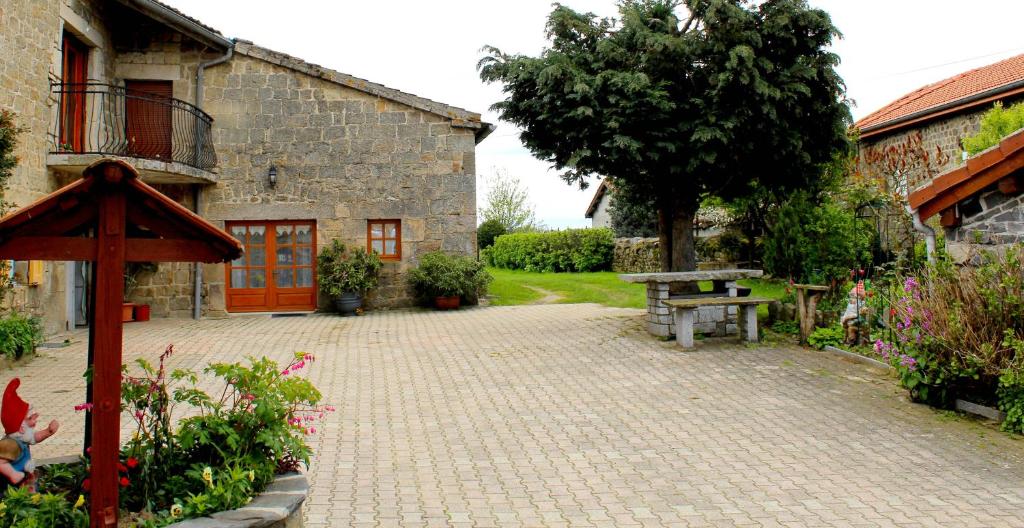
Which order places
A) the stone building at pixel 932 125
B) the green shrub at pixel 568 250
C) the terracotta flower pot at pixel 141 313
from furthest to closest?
the green shrub at pixel 568 250
the stone building at pixel 932 125
the terracotta flower pot at pixel 141 313

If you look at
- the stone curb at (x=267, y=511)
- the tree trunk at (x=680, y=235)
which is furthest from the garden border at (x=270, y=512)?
the tree trunk at (x=680, y=235)

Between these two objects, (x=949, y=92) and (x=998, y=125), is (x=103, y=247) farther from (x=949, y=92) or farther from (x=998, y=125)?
(x=949, y=92)

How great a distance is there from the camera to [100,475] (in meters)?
3.29

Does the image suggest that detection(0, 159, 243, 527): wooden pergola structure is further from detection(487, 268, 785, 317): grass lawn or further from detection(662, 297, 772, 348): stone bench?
detection(487, 268, 785, 317): grass lawn

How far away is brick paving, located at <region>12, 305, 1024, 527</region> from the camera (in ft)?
15.2

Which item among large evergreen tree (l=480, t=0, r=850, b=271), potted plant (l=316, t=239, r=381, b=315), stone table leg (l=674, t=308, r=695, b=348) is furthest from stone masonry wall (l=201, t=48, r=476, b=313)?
stone table leg (l=674, t=308, r=695, b=348)

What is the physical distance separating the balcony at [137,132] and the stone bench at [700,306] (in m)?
9.10

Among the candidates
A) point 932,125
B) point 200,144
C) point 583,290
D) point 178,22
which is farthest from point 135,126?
point 932,125

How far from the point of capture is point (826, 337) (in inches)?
398

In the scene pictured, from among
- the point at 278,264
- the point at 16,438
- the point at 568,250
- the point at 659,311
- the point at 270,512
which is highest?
the point at 568,250

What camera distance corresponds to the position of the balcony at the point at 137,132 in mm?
12414

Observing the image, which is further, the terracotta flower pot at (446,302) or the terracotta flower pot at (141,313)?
the terracotta flower pot at (446,302)

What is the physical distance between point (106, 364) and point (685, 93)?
9451mm

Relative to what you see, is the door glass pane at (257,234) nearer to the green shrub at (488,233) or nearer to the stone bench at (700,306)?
the stone bench at (700,306)
